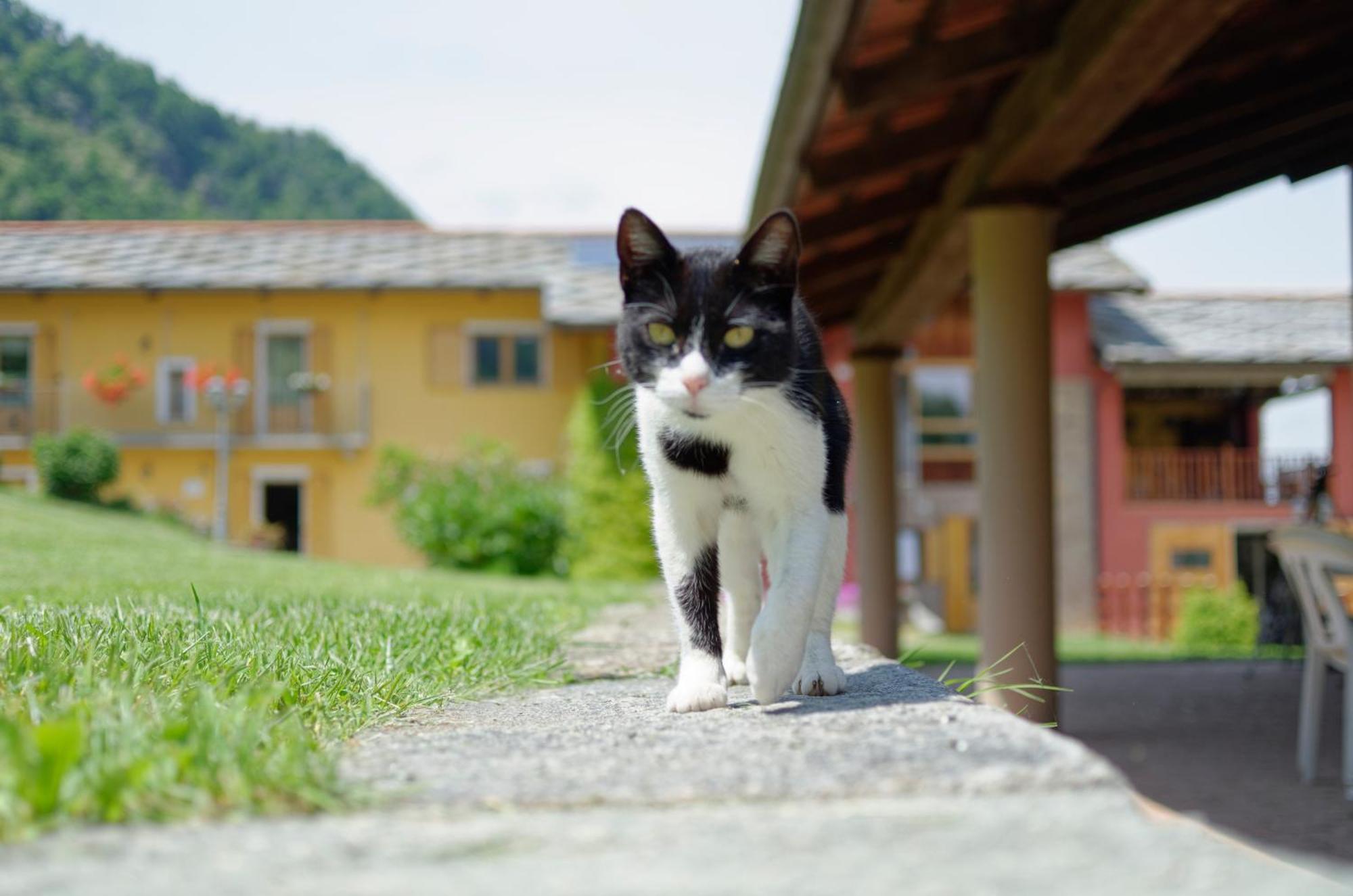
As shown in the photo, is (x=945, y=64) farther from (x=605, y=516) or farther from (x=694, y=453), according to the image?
(x=605, y=516)

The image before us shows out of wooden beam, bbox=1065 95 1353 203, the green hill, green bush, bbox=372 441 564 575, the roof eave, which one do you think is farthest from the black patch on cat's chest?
green bush, bbox=372 441 564 575

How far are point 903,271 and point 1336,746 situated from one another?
349 centimetres

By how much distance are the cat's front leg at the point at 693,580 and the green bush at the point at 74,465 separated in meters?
13.4

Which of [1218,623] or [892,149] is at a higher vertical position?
[892,149]

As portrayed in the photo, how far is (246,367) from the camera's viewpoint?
1870 centimetres

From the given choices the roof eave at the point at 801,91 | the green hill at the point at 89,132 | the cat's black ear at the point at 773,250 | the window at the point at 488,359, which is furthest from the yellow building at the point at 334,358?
the cat's black ear at the point at 773,250

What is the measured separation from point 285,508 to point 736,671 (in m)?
18.6

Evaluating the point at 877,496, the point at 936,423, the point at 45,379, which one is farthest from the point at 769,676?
the point at 936,423

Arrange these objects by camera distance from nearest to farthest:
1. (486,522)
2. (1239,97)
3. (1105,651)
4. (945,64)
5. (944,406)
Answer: (945,64) → (1239,97) → (1105,651) → (486,522) → (944,406)

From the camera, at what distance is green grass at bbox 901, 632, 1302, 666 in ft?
35.7

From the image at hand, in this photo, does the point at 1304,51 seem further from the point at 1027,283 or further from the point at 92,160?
the point at 92,160

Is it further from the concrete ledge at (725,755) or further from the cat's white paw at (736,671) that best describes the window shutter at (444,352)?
the concrete ledge at (725,755)

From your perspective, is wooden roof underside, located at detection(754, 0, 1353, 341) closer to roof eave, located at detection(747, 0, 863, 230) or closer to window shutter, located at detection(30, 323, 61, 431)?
roof eave, located at detection(747, 0, 863, 230)

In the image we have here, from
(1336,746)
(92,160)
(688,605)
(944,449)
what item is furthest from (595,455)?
(688,605)
